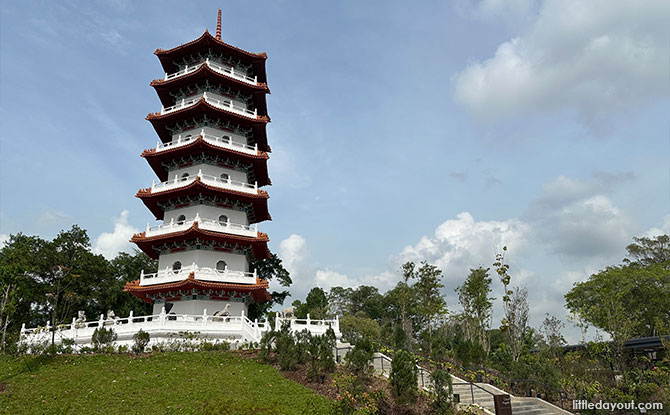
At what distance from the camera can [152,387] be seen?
1806 centimetres

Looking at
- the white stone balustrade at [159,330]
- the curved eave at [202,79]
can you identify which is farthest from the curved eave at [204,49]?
the white stone balustrade at [159,330]

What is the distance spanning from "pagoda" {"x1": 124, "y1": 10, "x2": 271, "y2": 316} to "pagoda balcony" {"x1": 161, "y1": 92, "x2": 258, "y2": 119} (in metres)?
0.12

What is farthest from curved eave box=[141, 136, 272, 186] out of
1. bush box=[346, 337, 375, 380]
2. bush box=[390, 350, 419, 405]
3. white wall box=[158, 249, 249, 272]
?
bush box=[390, 350, 419, 405]

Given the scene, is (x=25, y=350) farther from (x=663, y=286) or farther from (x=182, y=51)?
(x=663, y=286)

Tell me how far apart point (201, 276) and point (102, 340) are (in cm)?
799

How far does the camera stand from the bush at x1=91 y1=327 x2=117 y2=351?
77.3ft

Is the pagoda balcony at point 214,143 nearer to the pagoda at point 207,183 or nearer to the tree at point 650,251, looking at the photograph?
the pagoda at point 207,183

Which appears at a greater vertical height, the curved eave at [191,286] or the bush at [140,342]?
the curved eave at [191,286]

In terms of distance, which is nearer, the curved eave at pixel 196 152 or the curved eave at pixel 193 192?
the curved eave at pixel 193 192

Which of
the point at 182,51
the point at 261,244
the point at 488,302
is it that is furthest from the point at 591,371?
the point at 182,51

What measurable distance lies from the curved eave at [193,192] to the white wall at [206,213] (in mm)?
1111

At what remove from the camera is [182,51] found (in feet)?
131

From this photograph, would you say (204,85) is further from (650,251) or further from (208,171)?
(650,251)

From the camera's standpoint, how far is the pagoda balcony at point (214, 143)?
1400 inches
